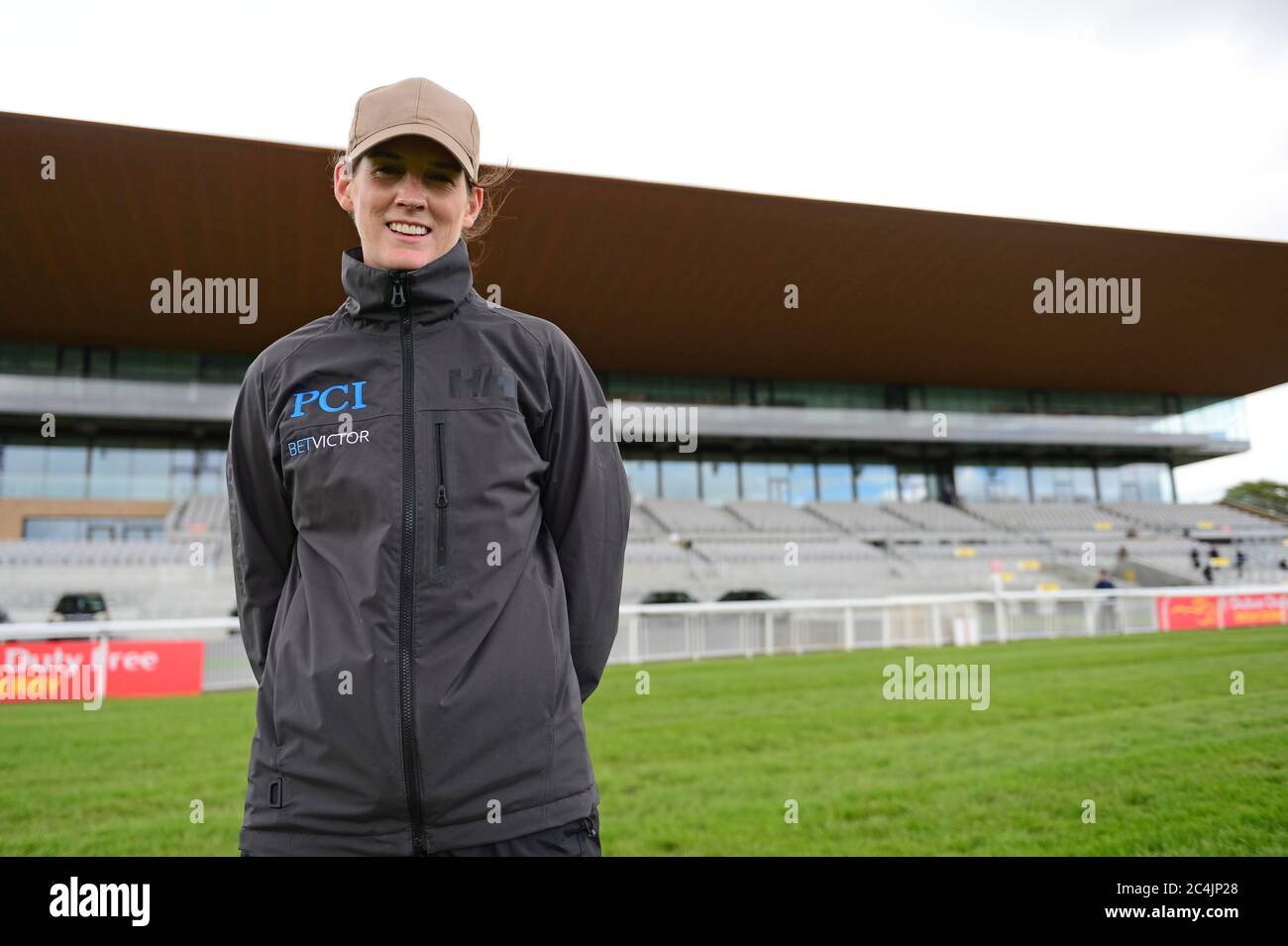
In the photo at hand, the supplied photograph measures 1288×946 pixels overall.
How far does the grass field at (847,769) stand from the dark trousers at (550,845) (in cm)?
262

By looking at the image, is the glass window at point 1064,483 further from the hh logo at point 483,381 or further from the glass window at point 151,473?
the hh logo at point 483,381

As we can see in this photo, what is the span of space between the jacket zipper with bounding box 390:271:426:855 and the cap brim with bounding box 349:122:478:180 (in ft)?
0.90

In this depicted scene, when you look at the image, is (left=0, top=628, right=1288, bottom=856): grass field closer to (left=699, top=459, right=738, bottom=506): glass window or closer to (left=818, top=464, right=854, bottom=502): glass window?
(left=699, top=459, right=738, bottom=506): glass window

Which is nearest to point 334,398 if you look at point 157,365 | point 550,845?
point 550,845

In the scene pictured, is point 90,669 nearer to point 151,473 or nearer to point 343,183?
point 343,183

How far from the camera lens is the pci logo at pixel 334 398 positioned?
5.62ft

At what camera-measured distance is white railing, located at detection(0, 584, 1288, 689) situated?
41.6 feet

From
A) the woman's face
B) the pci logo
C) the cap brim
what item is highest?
the cap brim

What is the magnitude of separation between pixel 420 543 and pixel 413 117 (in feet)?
2.88

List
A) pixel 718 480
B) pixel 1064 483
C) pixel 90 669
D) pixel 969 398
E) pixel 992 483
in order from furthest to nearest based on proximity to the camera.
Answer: pixel 1064 483
pixel 992 483
pixel 969 398
pixel 718 480
pixel 90 669

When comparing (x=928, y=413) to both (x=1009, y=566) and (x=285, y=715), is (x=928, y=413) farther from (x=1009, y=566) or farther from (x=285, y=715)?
(x=285, y=715)

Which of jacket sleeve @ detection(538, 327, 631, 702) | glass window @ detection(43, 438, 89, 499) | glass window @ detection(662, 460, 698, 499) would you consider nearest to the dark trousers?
jacket sleeve @ detection(538, 327, 631, 702)

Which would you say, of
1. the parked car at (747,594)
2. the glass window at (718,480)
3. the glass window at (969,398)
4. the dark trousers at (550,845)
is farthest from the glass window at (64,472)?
the glass window at (969,398)

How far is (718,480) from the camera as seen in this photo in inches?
1193
